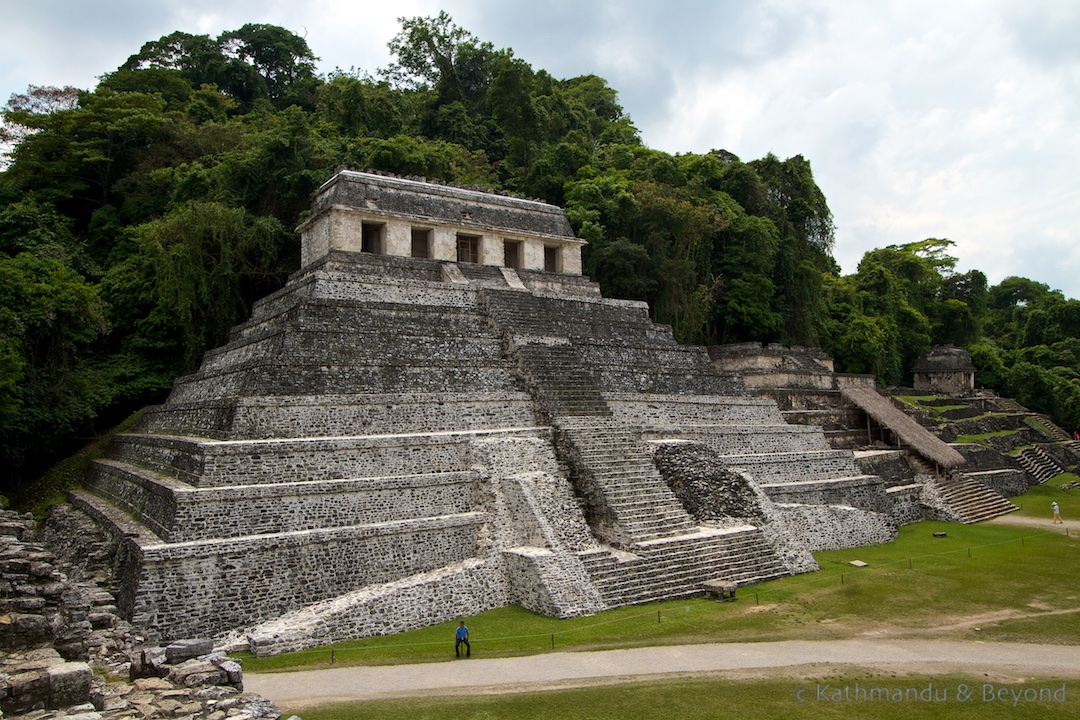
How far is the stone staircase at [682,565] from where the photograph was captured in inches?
500

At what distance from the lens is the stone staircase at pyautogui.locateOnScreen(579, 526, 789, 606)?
12695 millimetres

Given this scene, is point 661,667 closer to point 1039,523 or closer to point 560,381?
point 560,381

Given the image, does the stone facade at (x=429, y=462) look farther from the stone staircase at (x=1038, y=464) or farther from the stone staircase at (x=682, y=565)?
the stone staircase at (x=1038, y=464)

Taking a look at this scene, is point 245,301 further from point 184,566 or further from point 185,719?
point 185,719

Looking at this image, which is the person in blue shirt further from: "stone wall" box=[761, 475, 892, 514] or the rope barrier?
"stone wall" box=[761, 475, 892, 514]

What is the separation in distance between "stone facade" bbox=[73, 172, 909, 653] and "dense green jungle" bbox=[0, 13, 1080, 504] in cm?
299

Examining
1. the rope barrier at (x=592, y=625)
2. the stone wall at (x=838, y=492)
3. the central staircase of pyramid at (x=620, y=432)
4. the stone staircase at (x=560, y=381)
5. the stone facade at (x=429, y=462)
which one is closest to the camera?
the rope barrier at (x=592, y=625)

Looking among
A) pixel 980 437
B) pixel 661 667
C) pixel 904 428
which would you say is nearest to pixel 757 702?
pixel 661 667

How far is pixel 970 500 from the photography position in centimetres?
2291

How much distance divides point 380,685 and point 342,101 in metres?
29.8

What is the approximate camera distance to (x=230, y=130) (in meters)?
29.5

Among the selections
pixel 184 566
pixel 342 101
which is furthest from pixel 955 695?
pixel 342 101

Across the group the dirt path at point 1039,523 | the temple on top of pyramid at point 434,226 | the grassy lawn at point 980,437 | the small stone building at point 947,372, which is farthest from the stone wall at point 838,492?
the small stone building at point 947,372

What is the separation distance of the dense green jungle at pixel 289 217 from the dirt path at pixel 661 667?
39.0ft
